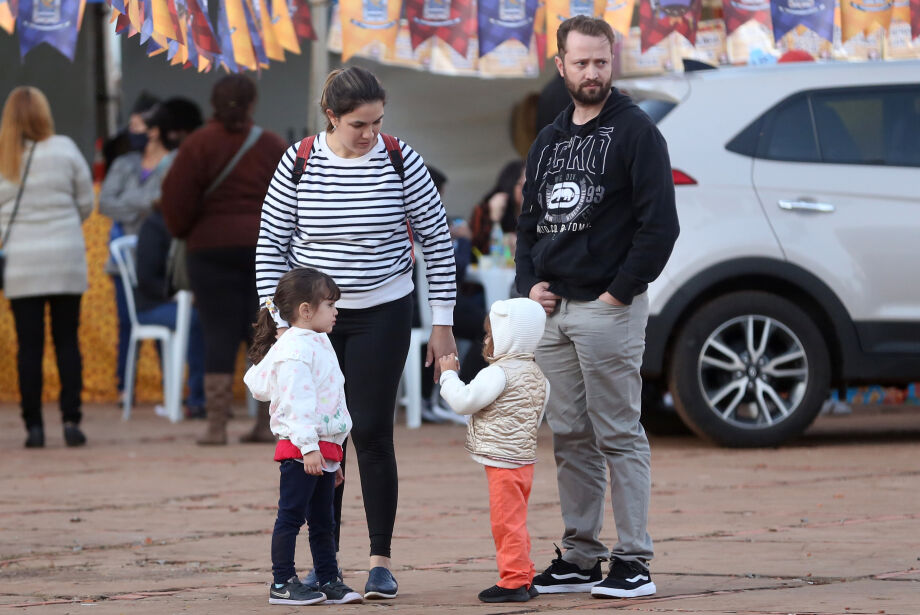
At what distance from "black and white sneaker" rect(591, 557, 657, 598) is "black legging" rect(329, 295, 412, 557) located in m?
0.67

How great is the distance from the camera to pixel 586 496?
201 inches

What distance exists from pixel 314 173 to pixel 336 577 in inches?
47.9

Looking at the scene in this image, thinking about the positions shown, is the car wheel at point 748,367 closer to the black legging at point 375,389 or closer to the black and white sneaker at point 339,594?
the black legging at point 375,389

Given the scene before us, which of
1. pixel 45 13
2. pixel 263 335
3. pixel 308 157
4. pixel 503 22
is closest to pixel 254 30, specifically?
pixel 45 13

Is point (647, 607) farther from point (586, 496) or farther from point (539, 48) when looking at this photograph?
point (539, 48)

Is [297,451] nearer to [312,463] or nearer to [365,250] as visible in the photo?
[312,463]

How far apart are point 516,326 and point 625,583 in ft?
2.68

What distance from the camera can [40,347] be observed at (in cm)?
1006

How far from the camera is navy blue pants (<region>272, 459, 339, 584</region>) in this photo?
15.7ft

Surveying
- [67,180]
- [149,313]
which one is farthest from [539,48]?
[149,313]

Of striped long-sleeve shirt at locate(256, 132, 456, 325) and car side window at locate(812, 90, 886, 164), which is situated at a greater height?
car side window at locate(812, 90, 886, 164)

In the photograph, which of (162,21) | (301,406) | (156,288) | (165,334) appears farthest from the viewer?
(165,334)

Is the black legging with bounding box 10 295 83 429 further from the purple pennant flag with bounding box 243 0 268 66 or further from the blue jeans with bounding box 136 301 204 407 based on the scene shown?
the purple pennant flag with bounding box 243 0 268 66

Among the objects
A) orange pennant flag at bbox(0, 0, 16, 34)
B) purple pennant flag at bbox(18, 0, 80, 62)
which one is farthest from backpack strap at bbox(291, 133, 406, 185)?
purple pennant flag at bbox(18, 0, 80, 62)
